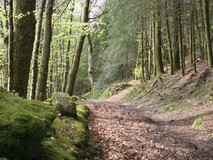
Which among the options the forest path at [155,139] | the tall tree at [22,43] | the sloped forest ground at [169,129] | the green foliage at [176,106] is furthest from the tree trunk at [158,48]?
the tall tree at [22,43]

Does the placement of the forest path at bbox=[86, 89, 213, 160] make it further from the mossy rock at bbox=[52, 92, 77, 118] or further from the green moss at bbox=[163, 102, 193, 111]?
the green moss at bbox=[163, 102, 193, 111]

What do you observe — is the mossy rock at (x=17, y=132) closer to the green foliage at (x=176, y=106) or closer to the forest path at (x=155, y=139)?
the forest path at (x=155, y=139)

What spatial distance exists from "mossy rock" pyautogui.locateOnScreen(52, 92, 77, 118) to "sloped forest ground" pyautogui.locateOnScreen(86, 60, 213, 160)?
0.99 m

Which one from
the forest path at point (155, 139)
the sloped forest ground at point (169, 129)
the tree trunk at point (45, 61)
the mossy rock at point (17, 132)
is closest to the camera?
the mossy rock at point (17, 132)

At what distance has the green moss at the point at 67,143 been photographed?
5.11 metres

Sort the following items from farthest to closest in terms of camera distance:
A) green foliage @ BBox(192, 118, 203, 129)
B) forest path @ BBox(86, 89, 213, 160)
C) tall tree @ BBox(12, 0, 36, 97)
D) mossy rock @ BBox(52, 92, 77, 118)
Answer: green foliage @ BBox(192, 118, 203, 129), mossy rock @ BBox(52, 92, 77, 118), forest path @ BBox(86, 89, 213, 160), tall tree @ BBox(12, 0, 36, 97)

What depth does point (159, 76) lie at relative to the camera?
23.8 meters

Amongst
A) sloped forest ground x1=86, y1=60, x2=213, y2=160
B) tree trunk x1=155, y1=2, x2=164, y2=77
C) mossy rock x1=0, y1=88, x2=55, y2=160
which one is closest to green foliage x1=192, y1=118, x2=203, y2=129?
sloped forest ground x1=86, y1=60, x2=213, y2=160

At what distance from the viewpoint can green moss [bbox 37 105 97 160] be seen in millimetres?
5111

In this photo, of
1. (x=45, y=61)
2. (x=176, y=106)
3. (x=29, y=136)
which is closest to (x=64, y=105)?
(x=45, y=61)

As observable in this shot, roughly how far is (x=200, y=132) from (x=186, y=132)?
684 mm

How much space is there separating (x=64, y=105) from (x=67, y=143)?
2.95m

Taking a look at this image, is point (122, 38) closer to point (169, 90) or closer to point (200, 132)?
point (169, 90)

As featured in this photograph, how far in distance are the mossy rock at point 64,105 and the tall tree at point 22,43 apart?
1.67m
